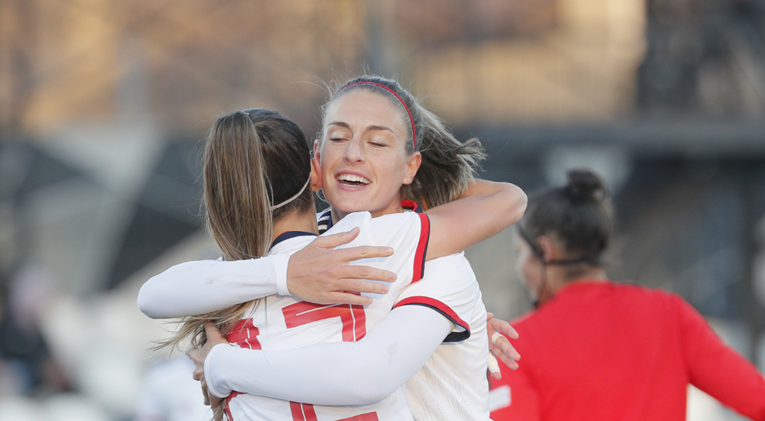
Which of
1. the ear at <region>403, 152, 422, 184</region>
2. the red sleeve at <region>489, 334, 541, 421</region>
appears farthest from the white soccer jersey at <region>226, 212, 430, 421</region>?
the red sleeve at <region>489, 334, 541, 421</region>

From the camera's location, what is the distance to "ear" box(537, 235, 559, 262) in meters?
2.36

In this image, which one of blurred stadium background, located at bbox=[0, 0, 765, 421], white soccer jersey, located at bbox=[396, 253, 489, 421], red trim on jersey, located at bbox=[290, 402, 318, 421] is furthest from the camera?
blurred stadium background, located at bbox=[0, 0, 765, 421]

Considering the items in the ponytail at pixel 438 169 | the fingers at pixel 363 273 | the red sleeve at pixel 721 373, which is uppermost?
the ponytail at pixel 438 169

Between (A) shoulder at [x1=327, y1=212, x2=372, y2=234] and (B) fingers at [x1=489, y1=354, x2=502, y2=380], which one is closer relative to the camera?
(A) shoulder at [x1=327, y1=212, x2=372, y2=234]

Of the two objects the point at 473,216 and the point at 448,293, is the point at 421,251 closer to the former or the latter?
the point at 448,293

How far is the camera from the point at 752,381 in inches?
83.0

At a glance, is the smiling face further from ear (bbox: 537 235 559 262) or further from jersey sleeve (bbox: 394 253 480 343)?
ear (bbox: 537 235 559 262)

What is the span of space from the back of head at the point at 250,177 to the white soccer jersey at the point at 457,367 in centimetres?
35

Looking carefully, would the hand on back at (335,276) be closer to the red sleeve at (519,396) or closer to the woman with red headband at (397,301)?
the woman with red headband at (397,301)

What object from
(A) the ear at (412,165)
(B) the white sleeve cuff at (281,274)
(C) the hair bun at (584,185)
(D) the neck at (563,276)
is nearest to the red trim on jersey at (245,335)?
(B) the white sleeve cuff at (281,274)

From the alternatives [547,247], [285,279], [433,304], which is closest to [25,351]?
[547,247]

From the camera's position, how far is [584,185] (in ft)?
7.84

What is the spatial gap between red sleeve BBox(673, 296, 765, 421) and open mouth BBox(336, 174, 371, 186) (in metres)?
1.14

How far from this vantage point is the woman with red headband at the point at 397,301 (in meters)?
1.33
